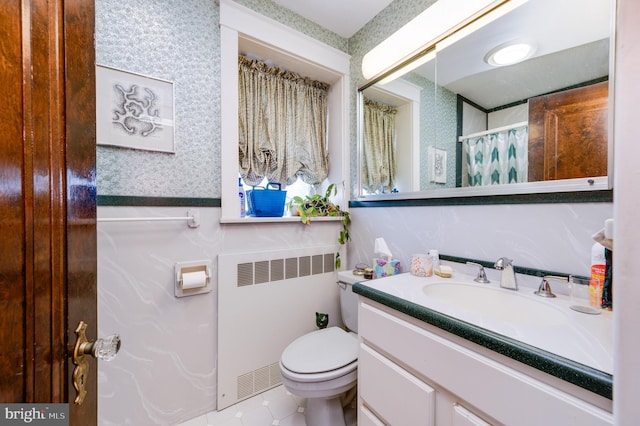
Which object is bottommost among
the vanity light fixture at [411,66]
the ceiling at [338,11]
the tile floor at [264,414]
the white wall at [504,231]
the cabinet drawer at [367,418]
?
the tile floor at [264,414]

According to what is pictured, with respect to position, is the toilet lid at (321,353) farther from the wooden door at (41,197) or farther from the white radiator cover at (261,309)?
the wooden door at (41,197)

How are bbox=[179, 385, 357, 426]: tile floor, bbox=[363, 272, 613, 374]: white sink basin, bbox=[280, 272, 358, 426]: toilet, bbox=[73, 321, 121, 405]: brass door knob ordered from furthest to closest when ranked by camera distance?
bbox=[179, 385, 357, 426]: tile floor → bbox=[280, 272, 358, 426]: toilet → bbox=[363, 272, 613, 374]: white sink basin → bbox=[73, 321, 121, 405]: brass door knob

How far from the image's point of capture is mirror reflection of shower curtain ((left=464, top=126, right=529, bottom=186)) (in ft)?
3.25

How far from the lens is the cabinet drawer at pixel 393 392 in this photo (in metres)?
0.73

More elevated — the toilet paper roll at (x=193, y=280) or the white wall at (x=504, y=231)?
the white wall at (x=504, y=231)

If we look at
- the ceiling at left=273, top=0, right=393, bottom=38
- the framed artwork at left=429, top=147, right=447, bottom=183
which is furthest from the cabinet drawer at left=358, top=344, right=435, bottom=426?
the ceiling at left=273, top=0, right=393, bottom=38

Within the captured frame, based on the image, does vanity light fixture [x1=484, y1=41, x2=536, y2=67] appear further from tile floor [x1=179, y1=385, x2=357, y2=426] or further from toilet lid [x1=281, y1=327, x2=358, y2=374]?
tile floor [x1=179, y1=385, x2=357, y2=426]

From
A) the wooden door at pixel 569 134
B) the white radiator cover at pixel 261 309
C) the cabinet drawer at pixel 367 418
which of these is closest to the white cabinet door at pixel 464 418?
the cabinet drawer at pixel 367 418

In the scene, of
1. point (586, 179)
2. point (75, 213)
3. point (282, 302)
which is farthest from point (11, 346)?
point (586, 179)

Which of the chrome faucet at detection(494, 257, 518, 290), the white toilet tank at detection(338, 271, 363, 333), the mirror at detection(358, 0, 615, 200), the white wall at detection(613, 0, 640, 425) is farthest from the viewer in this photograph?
the white toilet tank at detection(338, 271, 363, 333)

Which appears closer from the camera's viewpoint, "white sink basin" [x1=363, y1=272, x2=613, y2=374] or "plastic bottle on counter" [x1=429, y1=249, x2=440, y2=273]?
"white sink basin" [x1=363, y1=272, x2=613, y2=374]

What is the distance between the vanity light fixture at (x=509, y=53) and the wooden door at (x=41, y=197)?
1.38 meters

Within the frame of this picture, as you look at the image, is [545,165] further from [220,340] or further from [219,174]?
[220,340]

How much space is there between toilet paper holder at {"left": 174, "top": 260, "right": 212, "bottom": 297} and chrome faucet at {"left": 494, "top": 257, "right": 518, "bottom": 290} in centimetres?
135
